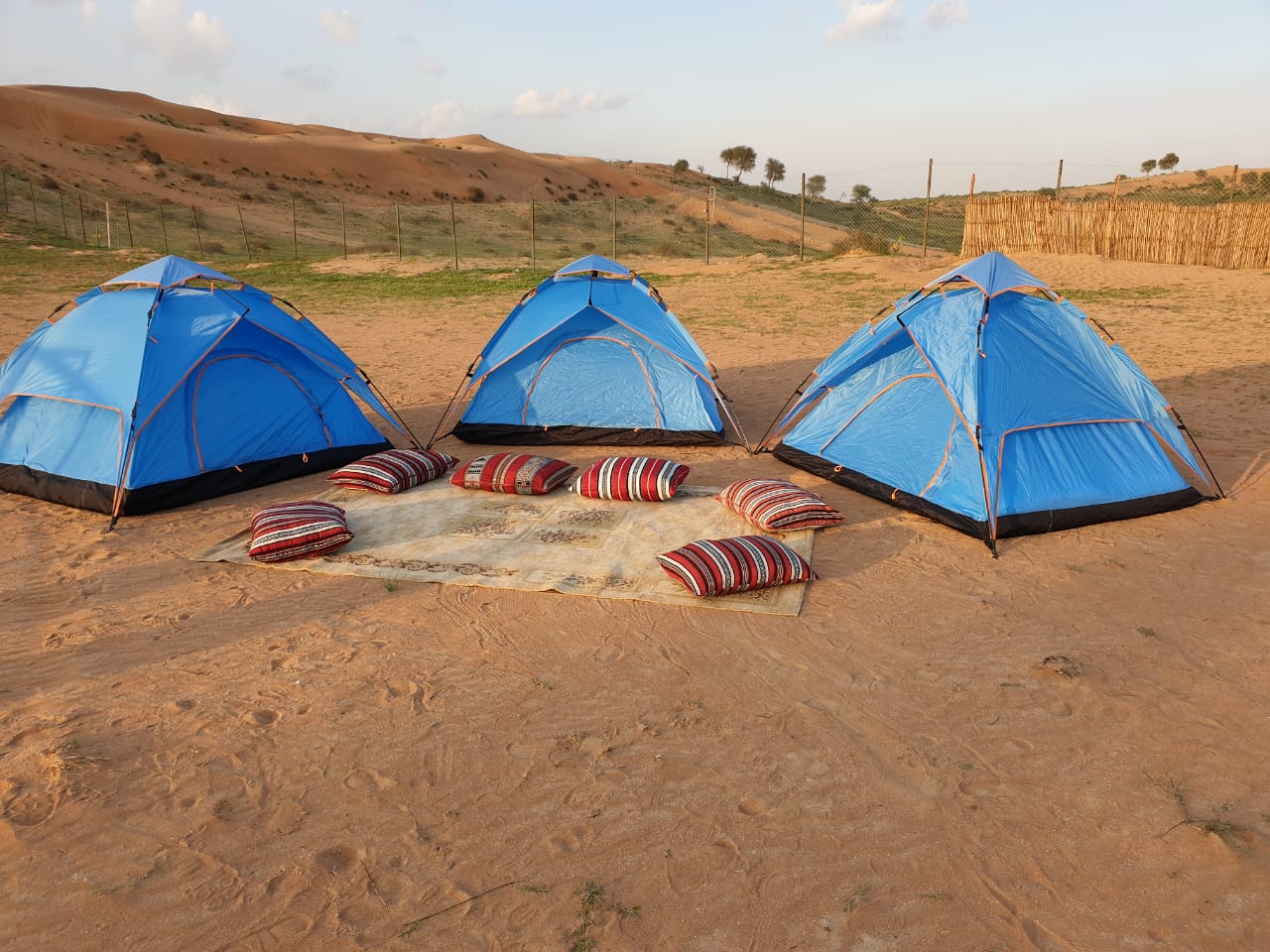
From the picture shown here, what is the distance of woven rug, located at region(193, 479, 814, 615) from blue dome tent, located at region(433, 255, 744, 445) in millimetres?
1549

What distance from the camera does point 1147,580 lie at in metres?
5.95

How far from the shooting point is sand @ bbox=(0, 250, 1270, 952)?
322 centimetres

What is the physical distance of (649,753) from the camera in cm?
415

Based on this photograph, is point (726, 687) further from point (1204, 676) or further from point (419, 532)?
point (419, 532)

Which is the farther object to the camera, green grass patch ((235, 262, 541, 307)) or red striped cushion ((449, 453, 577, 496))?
green grass patch ((235, 262, 541, 307))

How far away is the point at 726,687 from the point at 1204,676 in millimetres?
2650

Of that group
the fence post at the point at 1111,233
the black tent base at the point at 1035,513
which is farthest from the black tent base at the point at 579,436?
the fence post at the point at 1111,233

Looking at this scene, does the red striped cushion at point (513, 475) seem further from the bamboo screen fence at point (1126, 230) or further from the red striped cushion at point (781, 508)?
the bamboo screen fence at point (1126, 230)

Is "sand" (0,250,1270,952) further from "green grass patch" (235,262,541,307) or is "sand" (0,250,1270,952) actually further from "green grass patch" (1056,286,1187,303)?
"green grass patch" (235,262,541,307)

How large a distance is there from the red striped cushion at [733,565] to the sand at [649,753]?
24 cm

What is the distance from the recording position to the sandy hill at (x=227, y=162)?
45969 millimetres

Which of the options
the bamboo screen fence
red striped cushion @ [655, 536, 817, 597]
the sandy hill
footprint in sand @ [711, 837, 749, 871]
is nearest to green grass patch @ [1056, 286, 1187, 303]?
the bamboo screen fence

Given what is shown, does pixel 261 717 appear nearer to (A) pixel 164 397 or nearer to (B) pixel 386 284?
(A) pixel 164 397

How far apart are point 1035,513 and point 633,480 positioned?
3260 millimetres
